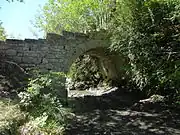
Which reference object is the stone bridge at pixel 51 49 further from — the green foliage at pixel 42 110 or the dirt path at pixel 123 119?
the green foliage at pixel 42 110

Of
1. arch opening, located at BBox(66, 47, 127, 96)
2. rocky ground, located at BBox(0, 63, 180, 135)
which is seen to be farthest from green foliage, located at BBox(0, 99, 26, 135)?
arch opening, located at BBox(66, 47, 127, 96)

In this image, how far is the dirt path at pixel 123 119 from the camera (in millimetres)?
5900

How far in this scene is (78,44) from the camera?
8609 millimetres

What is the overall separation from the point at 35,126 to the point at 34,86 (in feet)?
4.33

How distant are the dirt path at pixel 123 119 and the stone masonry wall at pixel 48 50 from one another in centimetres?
162

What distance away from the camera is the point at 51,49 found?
27.1ft

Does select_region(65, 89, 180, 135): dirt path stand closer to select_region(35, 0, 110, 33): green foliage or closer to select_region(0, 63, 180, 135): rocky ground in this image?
select_region(0, 63, 180, 135): rocky ground

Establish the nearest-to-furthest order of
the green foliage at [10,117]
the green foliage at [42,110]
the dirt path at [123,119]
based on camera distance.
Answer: the green foliage at [10,117] → the green foliage at [42,110] → the dirt path at [123,119]

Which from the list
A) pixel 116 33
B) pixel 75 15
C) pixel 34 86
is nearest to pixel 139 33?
pixel 116 33

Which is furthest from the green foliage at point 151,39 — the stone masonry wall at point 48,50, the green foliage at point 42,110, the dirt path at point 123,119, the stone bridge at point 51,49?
the green foliage at point 42,110

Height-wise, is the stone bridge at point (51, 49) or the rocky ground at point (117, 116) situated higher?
the stone bridge at point (51, 49)

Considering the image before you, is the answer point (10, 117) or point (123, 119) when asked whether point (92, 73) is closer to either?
point (123, 119)

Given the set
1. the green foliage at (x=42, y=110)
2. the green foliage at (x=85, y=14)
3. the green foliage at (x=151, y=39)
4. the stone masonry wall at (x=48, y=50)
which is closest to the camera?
the green foliage at (x=42, y=110)

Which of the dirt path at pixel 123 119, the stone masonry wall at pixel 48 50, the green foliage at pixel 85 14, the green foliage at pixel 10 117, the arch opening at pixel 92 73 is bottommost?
the dirt path at pixel 123 119
